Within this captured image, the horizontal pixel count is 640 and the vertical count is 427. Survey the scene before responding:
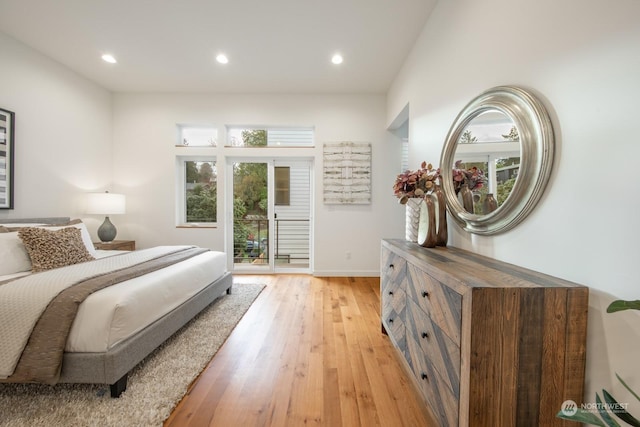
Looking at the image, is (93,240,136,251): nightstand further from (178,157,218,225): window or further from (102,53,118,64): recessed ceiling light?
(102,53,118,64): recessed ceiling light

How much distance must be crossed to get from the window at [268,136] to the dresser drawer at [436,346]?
3.36 metres

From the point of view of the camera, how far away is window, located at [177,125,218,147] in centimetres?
439

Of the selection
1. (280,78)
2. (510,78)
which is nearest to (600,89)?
(510,78)

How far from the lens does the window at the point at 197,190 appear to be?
4379 millimetres

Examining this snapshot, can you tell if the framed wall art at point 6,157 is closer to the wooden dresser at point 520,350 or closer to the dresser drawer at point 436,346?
the dresser drawer at point 436,346

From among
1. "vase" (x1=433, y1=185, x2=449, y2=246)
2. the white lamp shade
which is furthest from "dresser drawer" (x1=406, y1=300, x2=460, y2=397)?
the white lamp shade

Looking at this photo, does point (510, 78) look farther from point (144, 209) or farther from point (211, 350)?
point (144, 209)

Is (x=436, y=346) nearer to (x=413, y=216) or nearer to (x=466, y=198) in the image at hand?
(x=466, y=198)

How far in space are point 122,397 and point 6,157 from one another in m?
3.03

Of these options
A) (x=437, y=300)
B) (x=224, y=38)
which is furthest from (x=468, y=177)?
(x=224, y=38)

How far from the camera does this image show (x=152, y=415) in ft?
4.62

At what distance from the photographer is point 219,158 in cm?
428

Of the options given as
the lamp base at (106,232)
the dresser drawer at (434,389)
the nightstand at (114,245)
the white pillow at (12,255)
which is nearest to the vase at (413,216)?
the dresser drawer at (434,389)

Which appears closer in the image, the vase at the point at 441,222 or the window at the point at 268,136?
the vase at the point at 441,222
